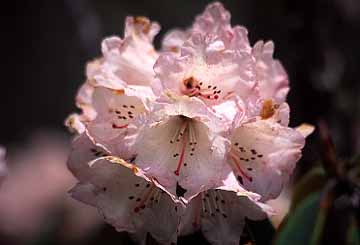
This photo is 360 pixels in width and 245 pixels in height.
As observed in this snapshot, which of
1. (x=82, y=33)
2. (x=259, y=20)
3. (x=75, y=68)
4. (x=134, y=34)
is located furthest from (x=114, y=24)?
(x=134, y=34)

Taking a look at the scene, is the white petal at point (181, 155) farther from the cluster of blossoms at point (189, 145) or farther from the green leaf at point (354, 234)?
the green leaf at point (354, 234)

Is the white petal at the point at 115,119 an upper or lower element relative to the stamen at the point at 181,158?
upper

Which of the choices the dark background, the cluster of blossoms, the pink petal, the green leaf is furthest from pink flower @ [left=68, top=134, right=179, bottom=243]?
the dark background

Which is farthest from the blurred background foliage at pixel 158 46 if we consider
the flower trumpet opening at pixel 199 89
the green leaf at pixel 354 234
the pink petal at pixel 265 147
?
the flower trumpet opening at pixel 199 89

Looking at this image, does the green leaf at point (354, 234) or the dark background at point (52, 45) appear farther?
the dark background at point (52, 45)

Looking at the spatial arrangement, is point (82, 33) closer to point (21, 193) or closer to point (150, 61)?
point (150, 61)

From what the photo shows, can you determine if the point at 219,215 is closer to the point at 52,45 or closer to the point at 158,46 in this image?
the point at 158,46

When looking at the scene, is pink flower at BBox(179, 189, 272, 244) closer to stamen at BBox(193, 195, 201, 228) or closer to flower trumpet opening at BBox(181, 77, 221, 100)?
stamen at BBox(193, 195, 201, 228)
